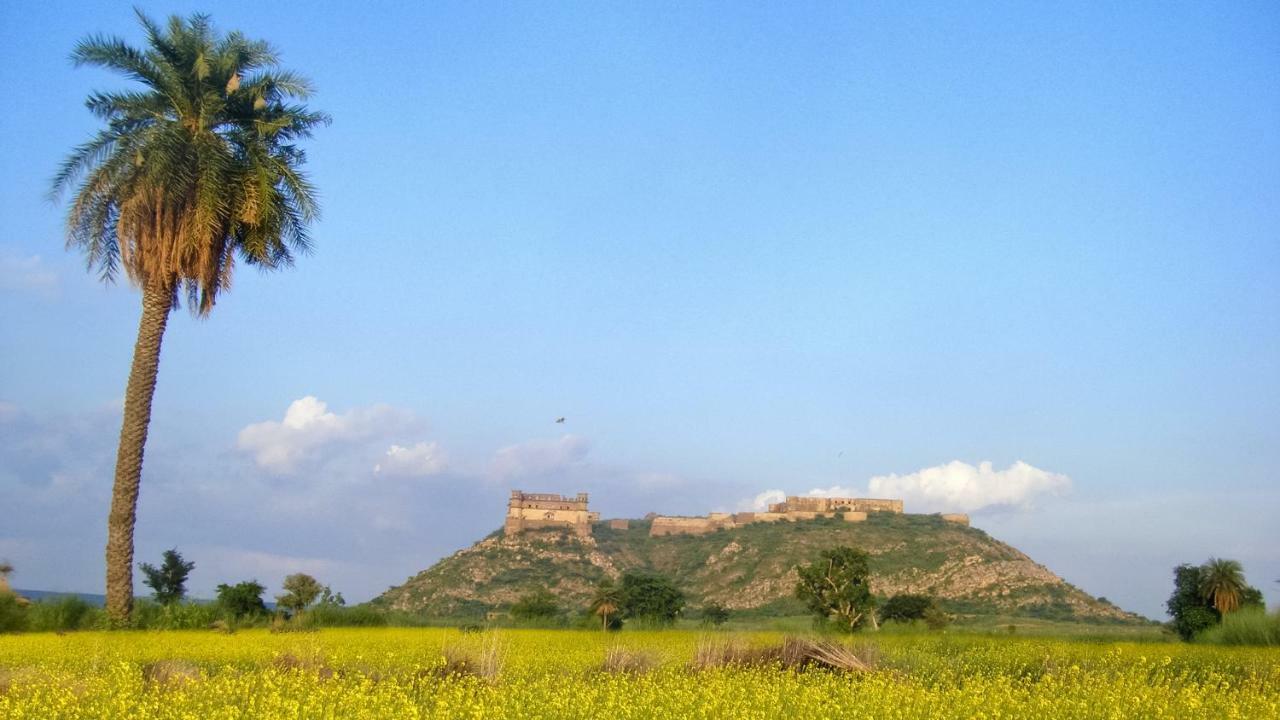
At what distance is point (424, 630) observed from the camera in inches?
1000

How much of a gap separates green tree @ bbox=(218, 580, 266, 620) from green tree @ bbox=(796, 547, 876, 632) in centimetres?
1997

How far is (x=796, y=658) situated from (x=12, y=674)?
11873mm

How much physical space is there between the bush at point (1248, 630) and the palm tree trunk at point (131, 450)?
2866 cm

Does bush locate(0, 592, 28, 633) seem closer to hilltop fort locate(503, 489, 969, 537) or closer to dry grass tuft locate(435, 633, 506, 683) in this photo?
dry grass tuft locate(435, 633, 506, 683)

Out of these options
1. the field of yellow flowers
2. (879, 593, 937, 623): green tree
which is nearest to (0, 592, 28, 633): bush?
the field of yellow flowers

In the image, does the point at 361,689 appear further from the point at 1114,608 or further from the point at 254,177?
the point at 1114,608

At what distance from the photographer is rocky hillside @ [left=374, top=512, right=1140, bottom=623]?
79750 mm

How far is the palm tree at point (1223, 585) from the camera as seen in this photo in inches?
1339

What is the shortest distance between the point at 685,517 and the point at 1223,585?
95.5 m

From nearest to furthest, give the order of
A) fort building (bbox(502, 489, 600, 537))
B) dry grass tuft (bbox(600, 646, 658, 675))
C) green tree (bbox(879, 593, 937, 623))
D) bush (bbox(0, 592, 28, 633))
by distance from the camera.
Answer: dry grass tuft (bbox(600, 646, 658, 675))
bush (bbox(0, 592, 28, 633))
green tree (bbox(879, 593, 937, 623))
fort building (bbox(502, 489, 600, 537))

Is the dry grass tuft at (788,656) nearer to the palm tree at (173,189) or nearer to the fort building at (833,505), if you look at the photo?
the palm tree at (173,189)

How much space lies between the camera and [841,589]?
1458 inches

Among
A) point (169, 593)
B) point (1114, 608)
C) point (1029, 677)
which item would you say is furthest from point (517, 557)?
point (1029, 677)

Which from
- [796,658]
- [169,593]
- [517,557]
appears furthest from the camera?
[517,557]
